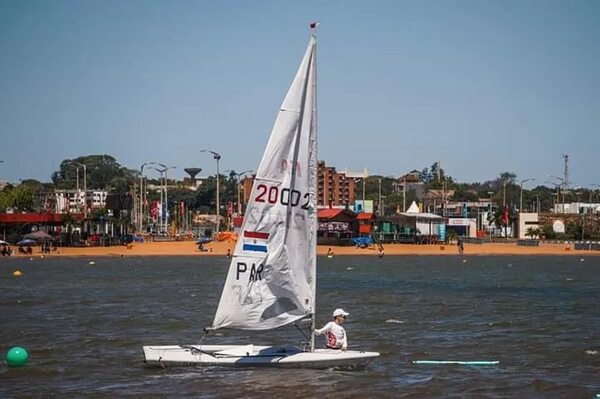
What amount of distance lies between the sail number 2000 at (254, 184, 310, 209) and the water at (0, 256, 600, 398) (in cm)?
440

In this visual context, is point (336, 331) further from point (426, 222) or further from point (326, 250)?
point (426, 222)

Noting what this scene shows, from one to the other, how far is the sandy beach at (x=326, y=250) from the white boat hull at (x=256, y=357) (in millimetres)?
91059

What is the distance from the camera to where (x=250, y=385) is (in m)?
24.8

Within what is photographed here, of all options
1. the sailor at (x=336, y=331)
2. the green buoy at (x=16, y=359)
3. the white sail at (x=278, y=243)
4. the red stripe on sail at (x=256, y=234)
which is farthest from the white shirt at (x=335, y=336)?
the green buoy at (x=16, y=359)

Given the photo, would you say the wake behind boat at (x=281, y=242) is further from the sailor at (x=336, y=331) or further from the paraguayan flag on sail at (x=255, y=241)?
the sailor at (x=336, y=331)

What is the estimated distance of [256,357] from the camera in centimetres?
2533

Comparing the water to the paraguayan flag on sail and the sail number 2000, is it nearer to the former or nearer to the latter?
the paraguayan flag on sail

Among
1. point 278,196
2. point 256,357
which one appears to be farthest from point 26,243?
point 278,196

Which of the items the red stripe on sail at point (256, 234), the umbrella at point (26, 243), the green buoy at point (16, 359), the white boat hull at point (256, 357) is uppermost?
the red stripe on sail at point (256, 234)

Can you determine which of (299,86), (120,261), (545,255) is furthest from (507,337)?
(545,255)

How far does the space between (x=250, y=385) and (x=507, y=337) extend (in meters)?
14.4

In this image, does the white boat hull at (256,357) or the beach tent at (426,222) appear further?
the beach tent at (426,222)

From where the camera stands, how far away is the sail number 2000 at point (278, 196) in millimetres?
23844

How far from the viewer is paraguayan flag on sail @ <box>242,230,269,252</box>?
24141 mm
